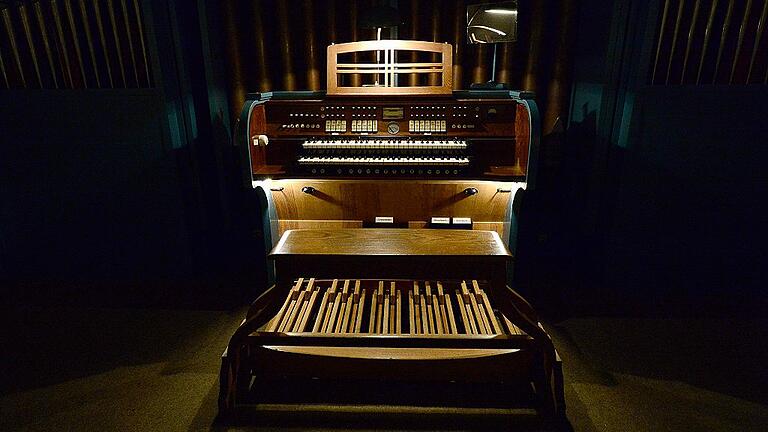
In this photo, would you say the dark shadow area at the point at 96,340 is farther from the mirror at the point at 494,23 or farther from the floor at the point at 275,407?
the mirror at the point at 494,23

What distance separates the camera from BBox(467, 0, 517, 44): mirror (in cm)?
282

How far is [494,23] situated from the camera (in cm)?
284

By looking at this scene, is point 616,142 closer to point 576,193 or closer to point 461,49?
point 576,193

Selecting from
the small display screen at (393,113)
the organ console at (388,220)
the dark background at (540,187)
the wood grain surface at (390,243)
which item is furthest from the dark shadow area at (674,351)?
the small display screen at (393,113)

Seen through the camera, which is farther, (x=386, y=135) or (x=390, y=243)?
(x=386, y=135)

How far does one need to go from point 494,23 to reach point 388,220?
4.43ft

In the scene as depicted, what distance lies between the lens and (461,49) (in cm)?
312

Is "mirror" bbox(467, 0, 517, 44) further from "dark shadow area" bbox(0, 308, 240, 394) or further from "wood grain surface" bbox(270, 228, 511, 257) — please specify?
"dark shadow area" bbox(0, 308, 240, 394)

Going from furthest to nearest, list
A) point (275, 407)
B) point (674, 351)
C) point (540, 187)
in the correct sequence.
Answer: point (540, 187)
point (674, 351)
point (275, 407)

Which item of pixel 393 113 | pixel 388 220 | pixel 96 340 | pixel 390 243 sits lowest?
pixel 96 340

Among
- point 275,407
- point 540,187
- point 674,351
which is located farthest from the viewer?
point 540,187

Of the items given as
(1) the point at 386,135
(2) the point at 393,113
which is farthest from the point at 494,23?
(1) the point at 386,135

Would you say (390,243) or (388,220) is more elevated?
(390,243)

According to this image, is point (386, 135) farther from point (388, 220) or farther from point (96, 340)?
point (96, 340)
